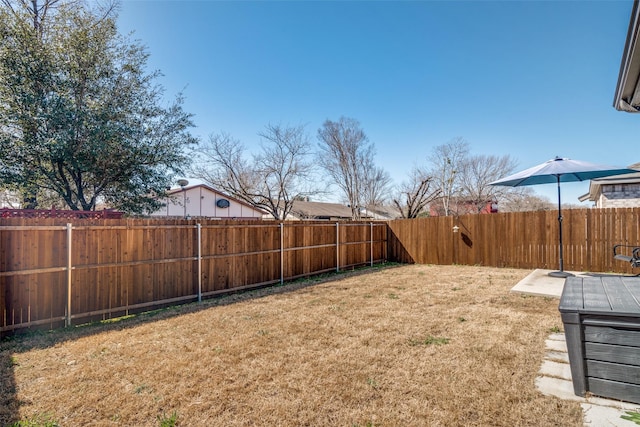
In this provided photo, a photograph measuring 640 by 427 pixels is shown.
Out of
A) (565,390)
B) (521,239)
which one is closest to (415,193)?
(521,239)

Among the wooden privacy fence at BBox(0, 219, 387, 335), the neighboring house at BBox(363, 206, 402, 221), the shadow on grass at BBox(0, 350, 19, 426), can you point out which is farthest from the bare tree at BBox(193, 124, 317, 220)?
the shadow on grass at BBox(0, 350, 19, 426)

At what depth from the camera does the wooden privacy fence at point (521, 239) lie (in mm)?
7472

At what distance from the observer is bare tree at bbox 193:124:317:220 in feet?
51.8

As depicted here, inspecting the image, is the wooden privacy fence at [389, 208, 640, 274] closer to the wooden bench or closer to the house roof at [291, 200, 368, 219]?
the wooden bench

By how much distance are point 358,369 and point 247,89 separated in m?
11.3

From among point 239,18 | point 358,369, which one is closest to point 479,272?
point 358,369

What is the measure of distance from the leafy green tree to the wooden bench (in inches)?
306

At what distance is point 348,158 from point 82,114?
16073mm

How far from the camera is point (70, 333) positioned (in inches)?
155

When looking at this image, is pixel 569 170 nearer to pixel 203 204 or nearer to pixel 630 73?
pixel 630 73

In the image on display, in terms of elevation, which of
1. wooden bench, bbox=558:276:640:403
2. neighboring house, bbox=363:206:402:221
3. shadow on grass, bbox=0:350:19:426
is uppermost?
neighboring house, bbox=363:206:402:221

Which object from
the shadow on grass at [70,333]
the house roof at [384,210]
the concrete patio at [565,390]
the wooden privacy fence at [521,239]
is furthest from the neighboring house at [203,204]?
the concrete patio at [565,390]

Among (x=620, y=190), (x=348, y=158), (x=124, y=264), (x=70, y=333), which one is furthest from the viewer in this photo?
(x=348, y=158)

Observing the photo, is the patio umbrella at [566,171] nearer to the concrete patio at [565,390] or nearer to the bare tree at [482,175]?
the concrete patio at [565,390]
